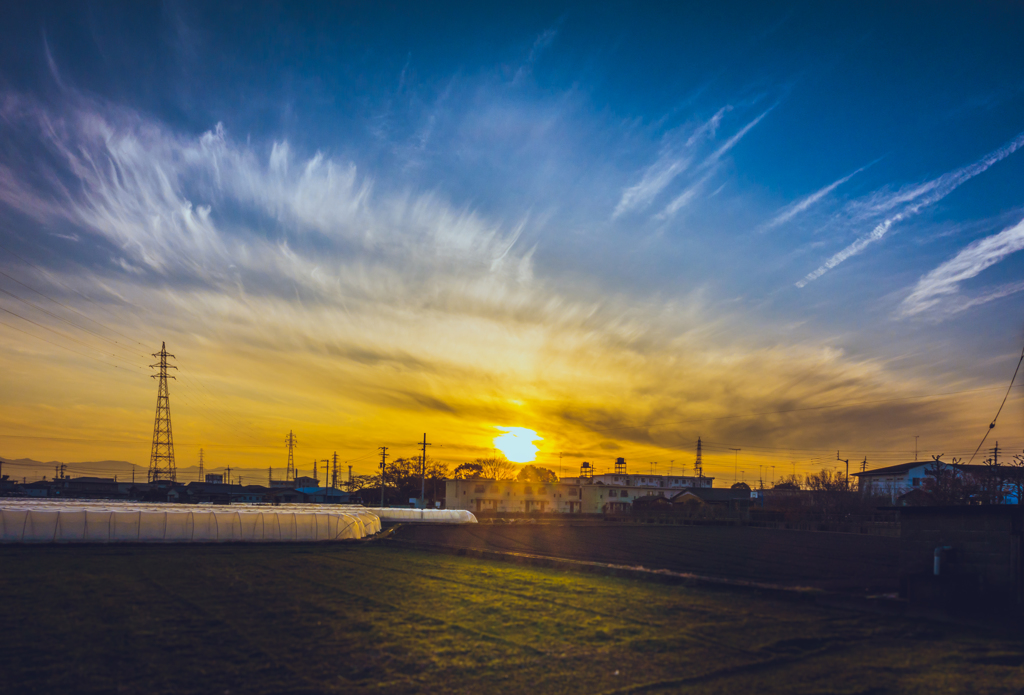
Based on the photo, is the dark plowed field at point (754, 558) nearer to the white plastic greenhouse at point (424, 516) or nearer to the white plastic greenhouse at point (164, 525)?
the white plastic greenhouse at point (164, 525)

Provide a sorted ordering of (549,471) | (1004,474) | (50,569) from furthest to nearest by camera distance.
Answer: (549,471) < (1004,474) < (50,569)

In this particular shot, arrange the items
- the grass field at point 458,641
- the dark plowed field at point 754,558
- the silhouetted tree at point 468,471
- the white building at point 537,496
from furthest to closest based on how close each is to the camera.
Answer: the silhouetted tree at point 468,471
the white building at point 537,496
the dark plowed field at point 754,558
the grass field at point 458,641

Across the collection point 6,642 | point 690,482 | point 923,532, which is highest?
point 923,532

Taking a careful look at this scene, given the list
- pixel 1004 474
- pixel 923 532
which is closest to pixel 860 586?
pixel 923 532

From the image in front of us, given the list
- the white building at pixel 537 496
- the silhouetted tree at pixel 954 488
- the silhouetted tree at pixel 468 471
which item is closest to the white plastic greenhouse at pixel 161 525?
the silhouetted tree at pixel 954 488

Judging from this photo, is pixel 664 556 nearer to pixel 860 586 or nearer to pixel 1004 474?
pixel 860 586

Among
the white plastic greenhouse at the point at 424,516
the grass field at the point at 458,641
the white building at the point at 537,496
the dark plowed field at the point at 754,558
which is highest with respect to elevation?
the grass field at the point at 458,641

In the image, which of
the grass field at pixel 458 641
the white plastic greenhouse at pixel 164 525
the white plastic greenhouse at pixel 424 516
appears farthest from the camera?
the white plastic greenhouse at pixel 424 516

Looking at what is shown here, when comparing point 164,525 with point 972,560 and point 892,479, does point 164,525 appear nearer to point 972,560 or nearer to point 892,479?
point 972,560

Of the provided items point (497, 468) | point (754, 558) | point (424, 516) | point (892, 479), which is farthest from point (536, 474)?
point (754, 558)

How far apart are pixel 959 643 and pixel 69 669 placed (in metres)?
14.9

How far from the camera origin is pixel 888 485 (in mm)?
112438

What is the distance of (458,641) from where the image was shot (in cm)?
1075

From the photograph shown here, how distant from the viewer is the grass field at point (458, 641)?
8.52 m
